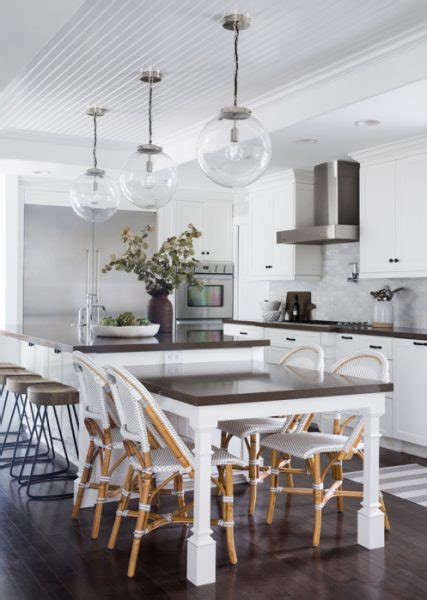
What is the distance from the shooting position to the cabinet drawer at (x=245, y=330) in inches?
266

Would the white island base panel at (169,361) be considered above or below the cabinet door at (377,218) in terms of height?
below

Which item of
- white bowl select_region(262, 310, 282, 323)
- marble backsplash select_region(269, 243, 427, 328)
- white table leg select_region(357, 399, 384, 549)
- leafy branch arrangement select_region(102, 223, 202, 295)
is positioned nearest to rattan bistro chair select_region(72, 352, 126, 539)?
leafy branch arrangement select_region(102, 223, 202, 295)

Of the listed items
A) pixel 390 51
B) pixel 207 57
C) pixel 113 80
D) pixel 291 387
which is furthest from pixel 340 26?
pixel 291 387

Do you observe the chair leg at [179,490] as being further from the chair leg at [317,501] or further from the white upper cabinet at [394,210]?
the white upper cabinet at [394,210]

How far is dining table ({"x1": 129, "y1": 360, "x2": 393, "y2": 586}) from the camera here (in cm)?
279

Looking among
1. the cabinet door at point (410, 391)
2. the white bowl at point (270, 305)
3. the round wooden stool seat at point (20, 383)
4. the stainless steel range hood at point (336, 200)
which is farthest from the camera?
the white bowl at point (270, 305)

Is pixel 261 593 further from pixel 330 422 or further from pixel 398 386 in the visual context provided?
pixel 330 422

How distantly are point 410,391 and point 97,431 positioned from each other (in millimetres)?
2590

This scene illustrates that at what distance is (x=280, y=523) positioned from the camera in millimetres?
3568

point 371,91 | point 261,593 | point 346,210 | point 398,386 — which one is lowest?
point 261,593

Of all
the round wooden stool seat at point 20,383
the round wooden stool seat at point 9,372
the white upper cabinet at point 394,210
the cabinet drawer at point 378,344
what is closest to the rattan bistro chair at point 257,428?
the round wooden stool seat at point 20,383

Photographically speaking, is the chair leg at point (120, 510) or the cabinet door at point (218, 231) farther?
the cabinet door at point (218, 231)

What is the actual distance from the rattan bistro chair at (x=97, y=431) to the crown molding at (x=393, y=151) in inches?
126

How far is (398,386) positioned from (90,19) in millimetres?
3316
